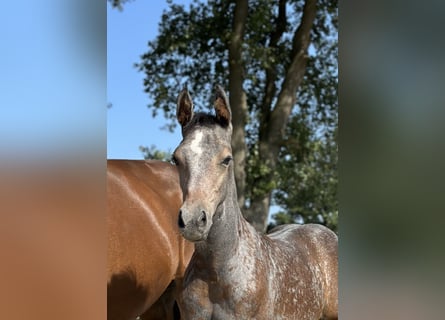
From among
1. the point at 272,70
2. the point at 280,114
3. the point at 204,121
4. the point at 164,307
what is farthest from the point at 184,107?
the point at 272,70

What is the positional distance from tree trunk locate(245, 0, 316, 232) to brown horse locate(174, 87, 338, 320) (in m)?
5.03

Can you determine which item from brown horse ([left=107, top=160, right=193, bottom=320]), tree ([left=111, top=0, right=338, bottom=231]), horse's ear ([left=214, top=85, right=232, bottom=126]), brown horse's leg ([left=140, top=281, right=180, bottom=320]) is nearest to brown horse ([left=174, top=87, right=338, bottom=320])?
horse's ear ([left=214, top=85, right=232, bottom=126])

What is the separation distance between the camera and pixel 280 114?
7.90 m

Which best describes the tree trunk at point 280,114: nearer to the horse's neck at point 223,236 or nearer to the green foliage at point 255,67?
the green foliage at point 255,67

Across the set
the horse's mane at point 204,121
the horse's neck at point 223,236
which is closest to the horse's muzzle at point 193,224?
the horse's neck at point 223,236

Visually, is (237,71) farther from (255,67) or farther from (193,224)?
(193,224)

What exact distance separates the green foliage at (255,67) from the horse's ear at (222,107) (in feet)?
17.2

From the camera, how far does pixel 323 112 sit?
29.9ft

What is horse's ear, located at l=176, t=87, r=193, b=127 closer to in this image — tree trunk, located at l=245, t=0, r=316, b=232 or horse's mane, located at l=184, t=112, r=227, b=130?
horse's mane, located at l=184, t=112, r=227, b=130

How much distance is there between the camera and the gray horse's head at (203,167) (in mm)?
2115

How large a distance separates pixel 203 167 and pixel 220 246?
391mm

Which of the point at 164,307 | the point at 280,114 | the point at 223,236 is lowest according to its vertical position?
the point at 164,307
